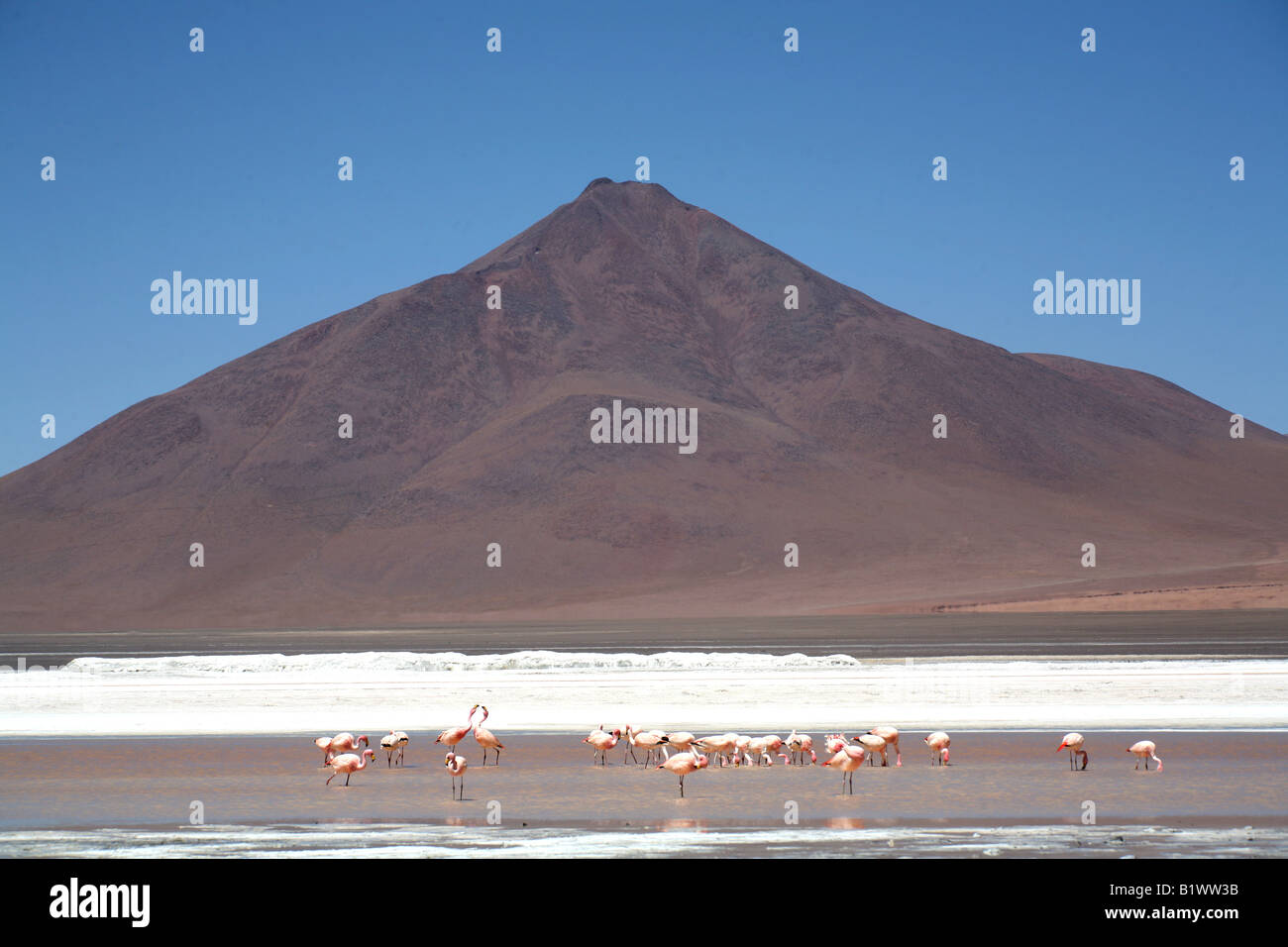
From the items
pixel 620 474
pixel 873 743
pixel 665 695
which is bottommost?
pixel 665 695

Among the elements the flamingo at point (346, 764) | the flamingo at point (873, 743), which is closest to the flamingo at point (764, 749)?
the flamingo at point (873, 743)

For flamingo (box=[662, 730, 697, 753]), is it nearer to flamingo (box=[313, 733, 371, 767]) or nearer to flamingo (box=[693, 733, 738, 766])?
flamingo (box=[693, 733, 738, 766])

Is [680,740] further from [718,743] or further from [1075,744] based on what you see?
[1075,744]

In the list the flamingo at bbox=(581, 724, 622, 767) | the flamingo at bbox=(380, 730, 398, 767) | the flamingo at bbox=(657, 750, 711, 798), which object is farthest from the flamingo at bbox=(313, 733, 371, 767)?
the flamingo at bbox=(657, 750, 711, 798)

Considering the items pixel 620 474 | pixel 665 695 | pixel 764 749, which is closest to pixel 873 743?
pixel 764 749

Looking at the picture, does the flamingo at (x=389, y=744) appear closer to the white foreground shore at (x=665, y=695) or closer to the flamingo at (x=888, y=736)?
the white foreground shore at (x=665, y=695)

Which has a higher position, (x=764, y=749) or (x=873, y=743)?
(x=873, y=743)
